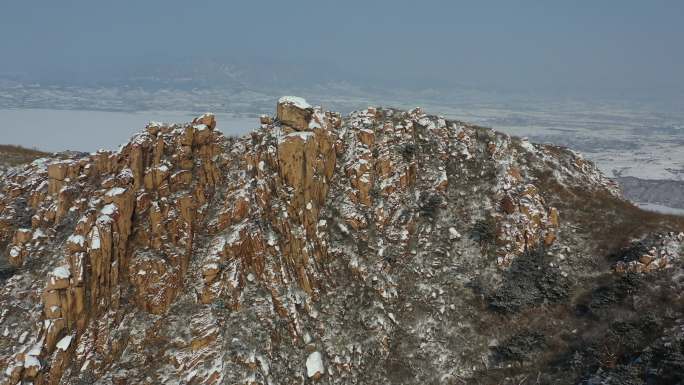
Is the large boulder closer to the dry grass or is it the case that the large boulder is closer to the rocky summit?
the rocky summit

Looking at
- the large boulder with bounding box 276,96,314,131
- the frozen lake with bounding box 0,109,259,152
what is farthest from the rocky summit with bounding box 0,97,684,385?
the frozen lake with bounding box 0,109,259,152

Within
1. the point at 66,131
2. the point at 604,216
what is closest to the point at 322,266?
the point at 604,216

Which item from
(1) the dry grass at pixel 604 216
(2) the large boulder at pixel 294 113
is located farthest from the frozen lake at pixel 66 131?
(1) the dry grass at pixel 604 216

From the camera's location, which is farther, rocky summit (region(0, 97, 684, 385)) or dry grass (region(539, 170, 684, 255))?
dry grass (region(539, 170, 684, 255))

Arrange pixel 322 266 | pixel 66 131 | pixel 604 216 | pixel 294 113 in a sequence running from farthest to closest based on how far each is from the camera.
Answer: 1. pixel 66 131
2. pixel 604 216
3. pixel 294 113
4. pixel 322 266

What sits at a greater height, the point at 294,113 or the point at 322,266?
the point at 294,113

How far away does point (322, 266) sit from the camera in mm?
36625

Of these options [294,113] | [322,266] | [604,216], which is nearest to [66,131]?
[294,113]

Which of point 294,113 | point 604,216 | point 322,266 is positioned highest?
point 294,113

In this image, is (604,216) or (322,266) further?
(604,216)

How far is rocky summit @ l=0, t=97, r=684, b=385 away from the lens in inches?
1139

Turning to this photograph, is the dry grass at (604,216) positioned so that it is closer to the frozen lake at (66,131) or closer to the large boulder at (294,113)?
the large boulder at (294,113)

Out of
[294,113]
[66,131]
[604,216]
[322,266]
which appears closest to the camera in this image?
[322,266]

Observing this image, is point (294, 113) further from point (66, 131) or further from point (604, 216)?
point (66, 131)
